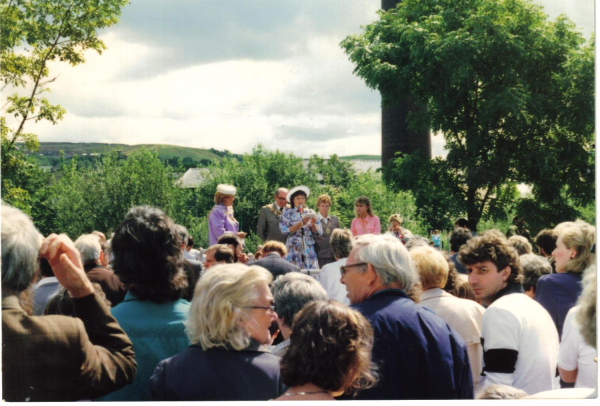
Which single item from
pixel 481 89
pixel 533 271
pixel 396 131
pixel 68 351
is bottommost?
pixel 533 271

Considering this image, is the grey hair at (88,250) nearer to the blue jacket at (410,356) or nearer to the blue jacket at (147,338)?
the blue jacket at (147,338)

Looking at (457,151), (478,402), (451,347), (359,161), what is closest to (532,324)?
(451,347)

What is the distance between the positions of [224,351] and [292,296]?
2.72ft

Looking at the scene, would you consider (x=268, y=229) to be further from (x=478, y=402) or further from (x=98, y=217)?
(x=98, y=217)

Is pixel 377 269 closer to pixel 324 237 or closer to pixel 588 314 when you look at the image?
pixel 588 314

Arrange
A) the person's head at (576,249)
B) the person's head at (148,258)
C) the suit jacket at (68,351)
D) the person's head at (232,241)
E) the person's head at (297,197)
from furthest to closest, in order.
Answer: the person's head at (297,197), the person's head at (232,241), the person's head at (576,249), the person's head at (148,258), the suit jacket at (68,351)

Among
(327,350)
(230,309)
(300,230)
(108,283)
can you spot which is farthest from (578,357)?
(300,230)

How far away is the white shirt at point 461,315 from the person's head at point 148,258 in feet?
4.88

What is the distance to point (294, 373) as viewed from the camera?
6.97 ft

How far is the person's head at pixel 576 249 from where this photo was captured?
3.95 meters

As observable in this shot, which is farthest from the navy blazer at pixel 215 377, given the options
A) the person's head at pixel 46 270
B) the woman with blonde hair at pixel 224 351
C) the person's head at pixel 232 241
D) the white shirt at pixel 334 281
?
the person's head at pixel 232 241

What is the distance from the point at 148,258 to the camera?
2.93 metres

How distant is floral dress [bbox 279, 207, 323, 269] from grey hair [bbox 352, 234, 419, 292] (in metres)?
4.79

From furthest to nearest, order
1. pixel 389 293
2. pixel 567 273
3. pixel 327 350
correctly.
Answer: pixel 567 273 < pixel 389 293 < pixel 327 350
